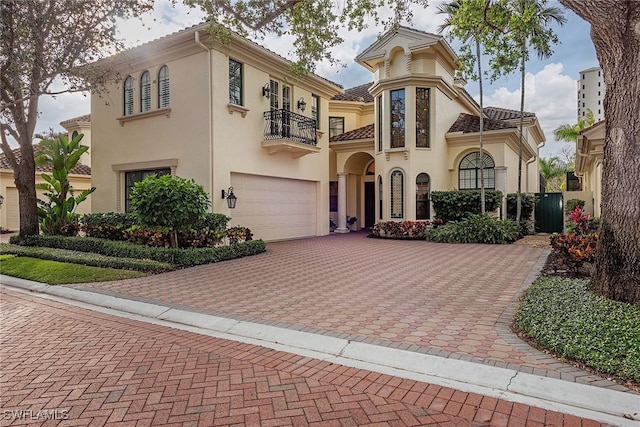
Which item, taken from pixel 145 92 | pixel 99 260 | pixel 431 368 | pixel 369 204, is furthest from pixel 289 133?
pixel 431 368

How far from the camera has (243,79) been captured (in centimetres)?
1407

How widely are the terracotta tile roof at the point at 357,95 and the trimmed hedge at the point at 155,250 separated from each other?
44.7ft

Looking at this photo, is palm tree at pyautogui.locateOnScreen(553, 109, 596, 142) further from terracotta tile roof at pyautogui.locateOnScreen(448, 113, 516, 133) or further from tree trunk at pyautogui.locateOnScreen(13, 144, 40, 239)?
tree trunk at pyautogui.locateOnScreen(13, 144, 40, 239)

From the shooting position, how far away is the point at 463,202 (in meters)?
16.6

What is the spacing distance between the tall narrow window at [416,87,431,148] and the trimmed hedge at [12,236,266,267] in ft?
31.7

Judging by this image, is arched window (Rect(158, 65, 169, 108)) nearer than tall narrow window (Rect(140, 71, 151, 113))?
Yes

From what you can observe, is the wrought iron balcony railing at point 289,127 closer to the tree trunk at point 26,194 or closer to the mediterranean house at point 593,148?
the tree trunk at point 26,194

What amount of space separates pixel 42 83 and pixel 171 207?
24.4 ft

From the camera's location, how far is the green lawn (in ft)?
27.4

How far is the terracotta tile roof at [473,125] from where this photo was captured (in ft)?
60.2

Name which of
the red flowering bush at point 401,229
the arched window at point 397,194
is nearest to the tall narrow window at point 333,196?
the arched window at point 397,194

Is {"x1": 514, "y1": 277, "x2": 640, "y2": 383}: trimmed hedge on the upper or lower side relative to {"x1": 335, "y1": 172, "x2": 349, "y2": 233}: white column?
lower

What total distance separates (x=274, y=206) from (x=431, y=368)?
1278 centimetres

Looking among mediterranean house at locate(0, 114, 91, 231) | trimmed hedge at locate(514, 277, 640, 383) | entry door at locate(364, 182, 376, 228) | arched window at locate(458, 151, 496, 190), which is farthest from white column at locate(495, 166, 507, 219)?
mediterranean house at locate(0, 114, 91, 231)
